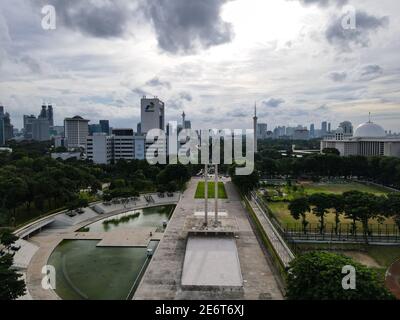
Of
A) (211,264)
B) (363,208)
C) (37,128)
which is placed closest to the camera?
(211,264)

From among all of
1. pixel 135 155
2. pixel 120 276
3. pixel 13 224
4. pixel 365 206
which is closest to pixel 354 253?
pixel 365 206

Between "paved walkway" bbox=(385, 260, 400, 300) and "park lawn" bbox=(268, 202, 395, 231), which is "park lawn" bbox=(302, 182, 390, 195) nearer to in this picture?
"park lawn" bbox=(268, 202, 395, 231)

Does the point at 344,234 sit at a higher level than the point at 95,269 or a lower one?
higher

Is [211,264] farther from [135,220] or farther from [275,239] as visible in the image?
[135,220]

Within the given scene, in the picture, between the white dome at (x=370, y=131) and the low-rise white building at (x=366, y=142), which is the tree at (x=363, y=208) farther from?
the white dome at (x=370, y=131)

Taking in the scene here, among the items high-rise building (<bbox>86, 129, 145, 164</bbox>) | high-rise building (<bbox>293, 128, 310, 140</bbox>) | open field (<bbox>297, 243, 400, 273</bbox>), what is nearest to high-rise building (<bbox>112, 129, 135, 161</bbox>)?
high-rise building (<bbox>86, 129, 145, 164</bbox>)

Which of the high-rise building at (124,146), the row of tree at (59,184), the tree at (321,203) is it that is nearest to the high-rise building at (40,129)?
the high-rise building at (124,146)

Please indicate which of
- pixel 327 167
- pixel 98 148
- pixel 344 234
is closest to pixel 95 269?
pixel 344 234
